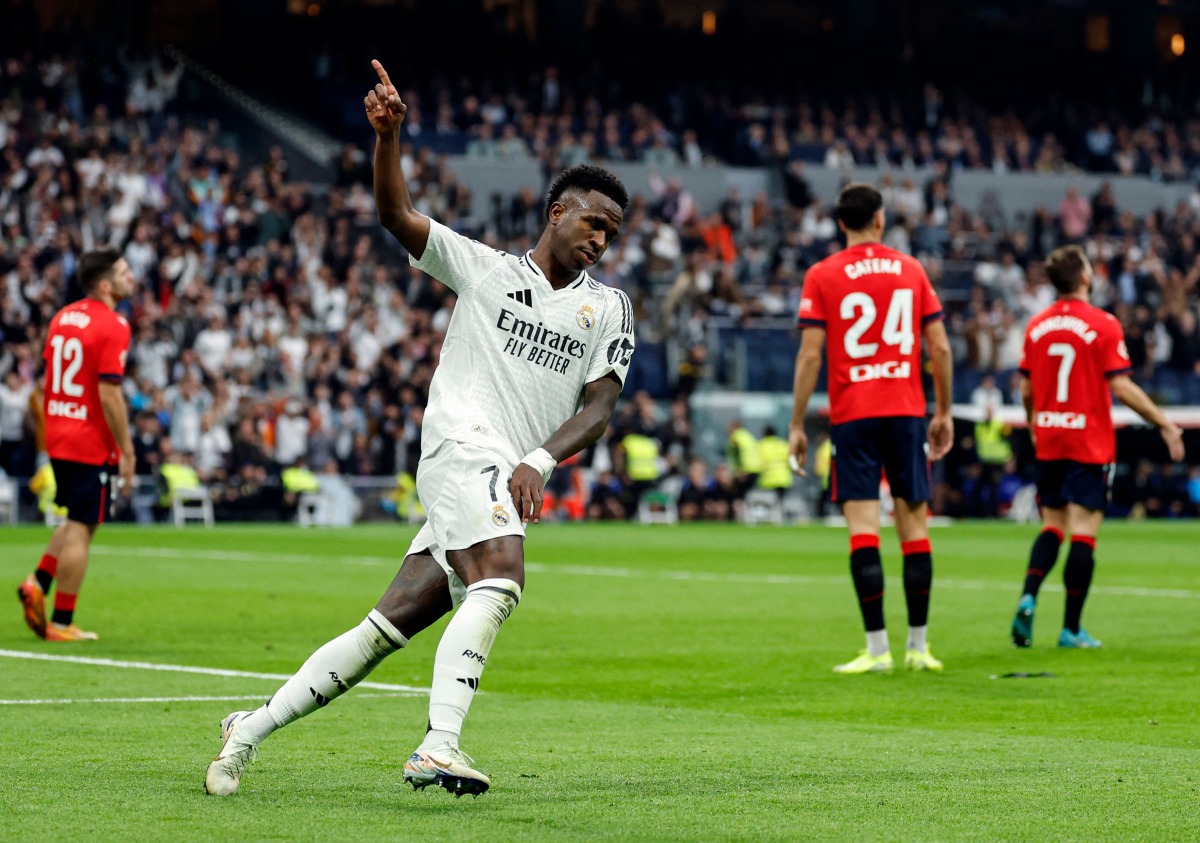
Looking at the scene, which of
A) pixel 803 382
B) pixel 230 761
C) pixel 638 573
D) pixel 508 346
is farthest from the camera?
pixel 638 573

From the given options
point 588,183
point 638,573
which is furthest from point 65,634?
point 638,573

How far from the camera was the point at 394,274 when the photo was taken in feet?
115

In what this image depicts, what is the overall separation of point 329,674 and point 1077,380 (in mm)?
7061

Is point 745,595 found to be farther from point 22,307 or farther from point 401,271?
point 401,271

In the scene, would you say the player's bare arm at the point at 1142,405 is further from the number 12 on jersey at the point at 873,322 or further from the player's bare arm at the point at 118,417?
the player's bare arm at the point at 118,417

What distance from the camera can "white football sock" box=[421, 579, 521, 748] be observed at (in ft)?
18.7

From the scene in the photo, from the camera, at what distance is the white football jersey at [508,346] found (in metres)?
6.15

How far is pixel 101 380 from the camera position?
1164cm

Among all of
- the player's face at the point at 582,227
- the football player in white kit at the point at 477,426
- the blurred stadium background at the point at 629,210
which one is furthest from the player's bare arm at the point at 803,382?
the blurred stadium background at the point at 629,210

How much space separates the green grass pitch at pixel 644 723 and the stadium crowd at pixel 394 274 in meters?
13.2

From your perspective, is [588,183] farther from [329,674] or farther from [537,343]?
[329,674]

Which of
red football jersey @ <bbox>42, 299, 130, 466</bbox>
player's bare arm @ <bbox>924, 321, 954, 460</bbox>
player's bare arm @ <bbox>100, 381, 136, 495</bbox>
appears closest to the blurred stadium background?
red football jersey @ <bbox>42, 299, 130, 466</bbox>

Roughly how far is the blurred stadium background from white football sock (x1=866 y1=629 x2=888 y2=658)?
779 inches

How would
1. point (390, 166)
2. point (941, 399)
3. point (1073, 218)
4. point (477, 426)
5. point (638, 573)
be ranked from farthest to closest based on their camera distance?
point (1073, 218)
point (638, 573)
point (941, 399)
point (477, 426)
point (390, 166)
